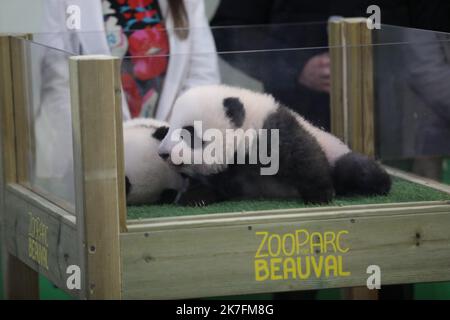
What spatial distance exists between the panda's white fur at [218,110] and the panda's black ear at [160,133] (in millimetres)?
19

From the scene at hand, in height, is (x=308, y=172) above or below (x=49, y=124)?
below

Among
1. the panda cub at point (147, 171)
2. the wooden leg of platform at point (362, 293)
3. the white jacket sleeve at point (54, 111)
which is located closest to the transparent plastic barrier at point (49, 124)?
the white jacket sleeve at point (54, 111)

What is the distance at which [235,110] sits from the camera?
169cm

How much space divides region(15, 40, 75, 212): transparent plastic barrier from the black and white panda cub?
0.62ft

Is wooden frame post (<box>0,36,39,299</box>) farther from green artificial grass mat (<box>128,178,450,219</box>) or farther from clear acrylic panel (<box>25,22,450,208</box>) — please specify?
green artificial grass mat (<box>128,178,450,219</box>)

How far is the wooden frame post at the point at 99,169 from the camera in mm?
1517

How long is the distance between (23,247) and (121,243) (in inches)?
17.4

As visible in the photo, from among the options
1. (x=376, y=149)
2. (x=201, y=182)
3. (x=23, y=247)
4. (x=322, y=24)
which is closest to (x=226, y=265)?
(x=201, y=182)

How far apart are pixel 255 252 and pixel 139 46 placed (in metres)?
0.64

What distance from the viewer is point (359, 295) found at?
→ 7.87 ft

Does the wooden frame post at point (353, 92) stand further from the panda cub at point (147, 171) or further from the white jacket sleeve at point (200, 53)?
the panda cub at point (147, 171)

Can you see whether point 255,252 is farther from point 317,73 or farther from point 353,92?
point 353,92

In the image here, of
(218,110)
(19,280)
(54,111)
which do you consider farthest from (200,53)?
(19,280)

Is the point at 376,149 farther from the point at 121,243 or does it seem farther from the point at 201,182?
the point at 121,243
